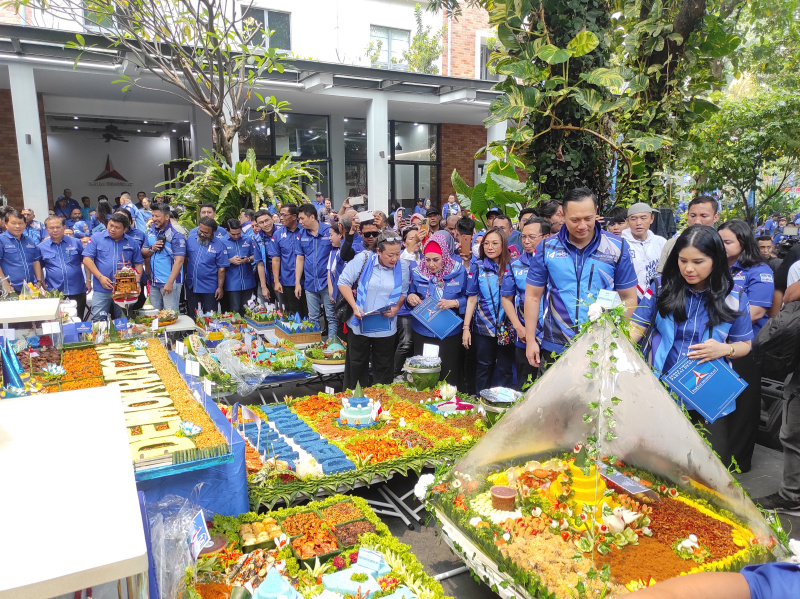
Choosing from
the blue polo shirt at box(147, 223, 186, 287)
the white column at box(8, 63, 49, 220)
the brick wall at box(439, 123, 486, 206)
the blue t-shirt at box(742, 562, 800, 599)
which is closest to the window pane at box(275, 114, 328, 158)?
the brick wall at box(439, 123, 486, 206)

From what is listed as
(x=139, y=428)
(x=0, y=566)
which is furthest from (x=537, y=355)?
(x=0, y=566)

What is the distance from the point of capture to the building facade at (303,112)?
1016cm

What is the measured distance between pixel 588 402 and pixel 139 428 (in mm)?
2484

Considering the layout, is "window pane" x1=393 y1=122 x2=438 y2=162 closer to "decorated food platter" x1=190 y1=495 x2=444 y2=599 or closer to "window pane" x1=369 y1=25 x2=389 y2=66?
"window pane" x1=369 y1=25 x2=389 y2=66

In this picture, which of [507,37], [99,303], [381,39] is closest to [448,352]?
[507,37]

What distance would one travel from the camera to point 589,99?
14.2 feet

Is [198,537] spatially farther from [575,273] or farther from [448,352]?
[448,352]

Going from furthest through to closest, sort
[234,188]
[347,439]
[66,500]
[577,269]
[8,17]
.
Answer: [8,17] < [234,188] < [347,439] < [577,269] < [66,500]

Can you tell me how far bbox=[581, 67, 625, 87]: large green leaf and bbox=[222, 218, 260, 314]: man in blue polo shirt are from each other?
16.8 feet

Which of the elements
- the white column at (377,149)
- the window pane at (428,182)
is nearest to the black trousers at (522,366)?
the white column at (377,149)

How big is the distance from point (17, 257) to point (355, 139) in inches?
451

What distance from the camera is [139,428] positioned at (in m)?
3.22

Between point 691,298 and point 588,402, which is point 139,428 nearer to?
point 588,402

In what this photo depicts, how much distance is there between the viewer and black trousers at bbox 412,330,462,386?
5293 mm
